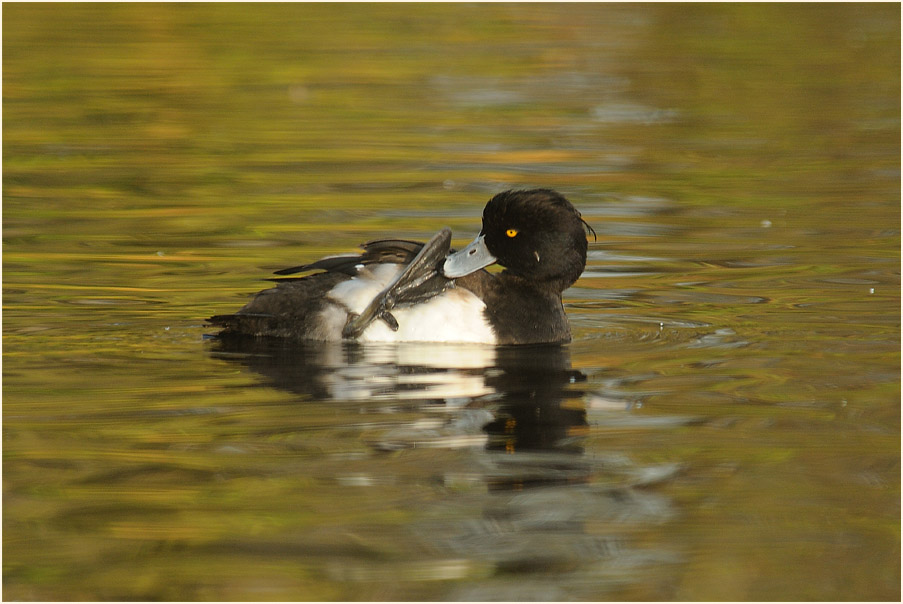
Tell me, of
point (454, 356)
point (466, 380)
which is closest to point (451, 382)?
point (466, 380)

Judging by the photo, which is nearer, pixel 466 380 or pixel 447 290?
pixel 466 380

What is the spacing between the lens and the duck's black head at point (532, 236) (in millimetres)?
7988

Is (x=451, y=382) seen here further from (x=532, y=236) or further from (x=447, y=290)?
(x=532, y=236)

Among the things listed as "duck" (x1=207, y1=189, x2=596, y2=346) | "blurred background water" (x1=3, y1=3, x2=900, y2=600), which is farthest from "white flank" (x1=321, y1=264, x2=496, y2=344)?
"blurred background water" (x1=3, y1=3, x2=900, y2=600)

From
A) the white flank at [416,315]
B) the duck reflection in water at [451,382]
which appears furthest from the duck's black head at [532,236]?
the duck reflection in water at [451,382]

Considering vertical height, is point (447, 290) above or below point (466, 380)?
above

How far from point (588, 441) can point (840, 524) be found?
125 centimetres

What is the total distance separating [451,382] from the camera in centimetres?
701

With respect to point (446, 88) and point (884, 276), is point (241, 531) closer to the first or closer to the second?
point (884, 276)

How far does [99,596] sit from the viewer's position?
451 centimetres

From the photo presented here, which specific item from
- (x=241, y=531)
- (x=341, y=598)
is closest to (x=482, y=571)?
(x=341, y=598)

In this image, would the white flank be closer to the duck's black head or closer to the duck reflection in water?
the duck reflection in water

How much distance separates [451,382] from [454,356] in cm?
61

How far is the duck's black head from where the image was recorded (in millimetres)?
7988
